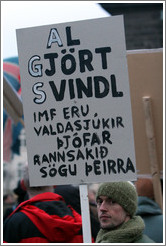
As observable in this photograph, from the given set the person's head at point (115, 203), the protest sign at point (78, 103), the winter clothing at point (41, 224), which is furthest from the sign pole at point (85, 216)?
the winter clothing at point (41, 224)

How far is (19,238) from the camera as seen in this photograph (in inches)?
142

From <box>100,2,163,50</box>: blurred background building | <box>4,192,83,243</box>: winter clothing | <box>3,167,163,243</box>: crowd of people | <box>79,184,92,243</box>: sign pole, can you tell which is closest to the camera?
<box>79,184,92,243</box>: sign pole

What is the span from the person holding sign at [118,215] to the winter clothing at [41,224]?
0.42 meters

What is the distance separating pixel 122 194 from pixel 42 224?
64 cm

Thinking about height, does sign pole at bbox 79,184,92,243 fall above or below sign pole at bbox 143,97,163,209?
below

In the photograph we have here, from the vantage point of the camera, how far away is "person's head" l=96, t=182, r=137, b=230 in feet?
10.5

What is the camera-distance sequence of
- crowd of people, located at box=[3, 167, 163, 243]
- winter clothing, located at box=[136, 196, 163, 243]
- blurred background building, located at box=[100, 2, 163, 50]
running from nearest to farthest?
crowd of people, located at box=[3, 167, 163, 243], winter clothing, located at box=[136, 196, 163, 243], blurred background building, located at box=[100, 2, 163, 50]

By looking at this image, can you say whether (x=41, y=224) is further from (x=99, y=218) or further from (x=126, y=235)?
(x=126, y=235)

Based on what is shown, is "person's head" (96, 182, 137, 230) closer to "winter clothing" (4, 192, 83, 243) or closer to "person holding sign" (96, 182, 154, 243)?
"person holding sign" (96, 182, 154, 243)

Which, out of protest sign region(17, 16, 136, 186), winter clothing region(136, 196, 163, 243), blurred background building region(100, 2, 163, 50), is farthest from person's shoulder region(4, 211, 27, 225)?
blurred background building region(100, 2, 163, 50)

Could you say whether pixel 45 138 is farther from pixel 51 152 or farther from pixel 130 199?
pixel 130 199

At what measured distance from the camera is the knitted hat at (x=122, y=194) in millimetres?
3248

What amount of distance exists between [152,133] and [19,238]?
1443 millimetres

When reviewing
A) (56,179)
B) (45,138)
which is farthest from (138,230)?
(45,138)
